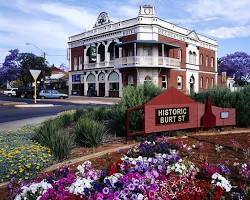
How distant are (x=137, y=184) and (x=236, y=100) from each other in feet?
29.3

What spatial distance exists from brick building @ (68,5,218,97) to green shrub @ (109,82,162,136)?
3295cm

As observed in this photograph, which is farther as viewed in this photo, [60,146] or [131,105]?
[131,105]

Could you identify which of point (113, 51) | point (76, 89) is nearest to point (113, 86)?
point (113, 51)

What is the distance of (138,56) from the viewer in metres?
45.1

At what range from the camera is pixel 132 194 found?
390 centimetres

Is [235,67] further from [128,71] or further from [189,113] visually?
[189,113]

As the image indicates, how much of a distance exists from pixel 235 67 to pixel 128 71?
4800 cm

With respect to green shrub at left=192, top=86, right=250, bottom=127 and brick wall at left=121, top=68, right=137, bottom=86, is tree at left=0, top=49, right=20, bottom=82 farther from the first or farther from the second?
green shrub at left=192, top=86, right=250, bottom=127

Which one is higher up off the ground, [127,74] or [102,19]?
[102,19]

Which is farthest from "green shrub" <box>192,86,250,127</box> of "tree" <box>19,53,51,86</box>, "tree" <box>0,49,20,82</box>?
"tree" <box>0,49,20,82</box>

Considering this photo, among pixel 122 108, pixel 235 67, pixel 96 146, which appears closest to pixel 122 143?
pixel 96 146

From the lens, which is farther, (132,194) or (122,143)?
(122,143)

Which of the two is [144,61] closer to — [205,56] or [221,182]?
[205,56]

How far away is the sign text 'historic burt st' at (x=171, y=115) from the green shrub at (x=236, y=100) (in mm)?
2675
